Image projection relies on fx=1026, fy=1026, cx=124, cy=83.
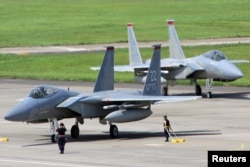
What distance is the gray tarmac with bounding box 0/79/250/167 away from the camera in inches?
1437

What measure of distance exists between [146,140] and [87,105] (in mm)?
2995

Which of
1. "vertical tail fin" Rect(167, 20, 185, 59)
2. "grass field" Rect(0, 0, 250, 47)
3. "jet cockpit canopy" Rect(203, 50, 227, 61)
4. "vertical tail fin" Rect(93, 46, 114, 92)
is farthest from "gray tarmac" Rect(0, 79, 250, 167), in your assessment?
"grass field" Rect(0, 0, 250, 47)

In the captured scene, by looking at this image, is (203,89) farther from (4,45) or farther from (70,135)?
(4,45)

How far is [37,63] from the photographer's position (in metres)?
84.4

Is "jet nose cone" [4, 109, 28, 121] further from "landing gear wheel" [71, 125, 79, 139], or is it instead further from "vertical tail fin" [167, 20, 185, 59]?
"vertical tail fin" [167, 20, 185, 59]

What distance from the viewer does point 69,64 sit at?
3278 inches

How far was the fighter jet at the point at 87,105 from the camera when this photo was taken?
4225 centimetres

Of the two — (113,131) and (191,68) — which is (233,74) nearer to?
(191,68)

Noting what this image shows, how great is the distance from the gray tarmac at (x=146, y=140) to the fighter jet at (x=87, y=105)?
37.5 inches

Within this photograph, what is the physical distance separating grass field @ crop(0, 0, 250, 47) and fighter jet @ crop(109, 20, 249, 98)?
36620 millimetres

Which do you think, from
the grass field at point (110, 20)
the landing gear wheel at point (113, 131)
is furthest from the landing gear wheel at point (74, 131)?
the grass field at point (110, 20)

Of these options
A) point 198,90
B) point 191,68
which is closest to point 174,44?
point 191,68

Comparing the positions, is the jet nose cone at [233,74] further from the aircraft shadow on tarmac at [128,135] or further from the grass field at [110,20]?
the grass field at [110,20]

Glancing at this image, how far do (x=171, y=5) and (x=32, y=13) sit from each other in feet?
62.1
